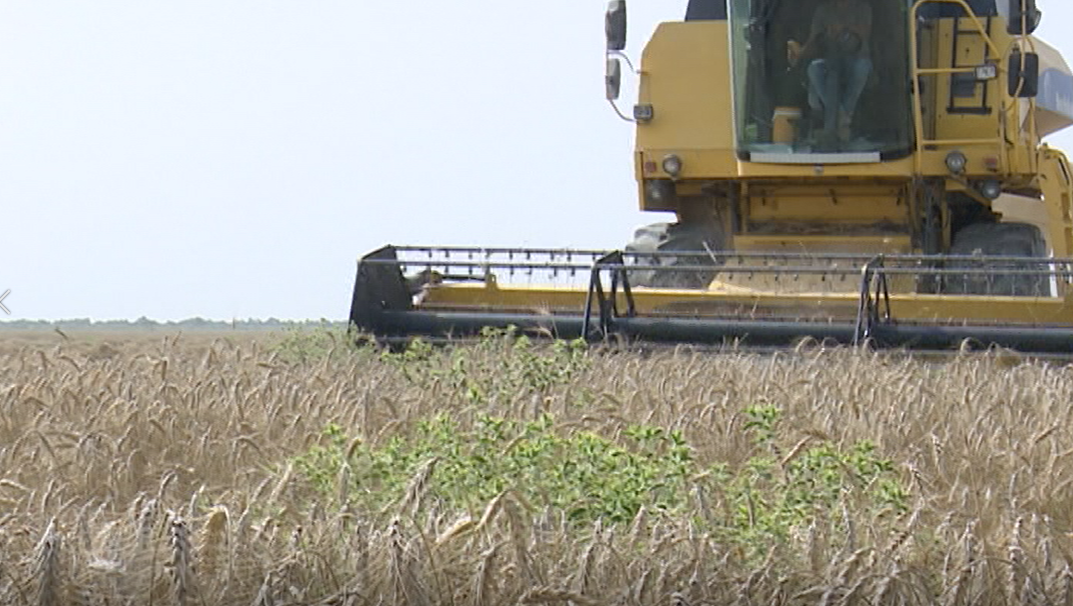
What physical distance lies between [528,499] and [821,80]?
23.1ft

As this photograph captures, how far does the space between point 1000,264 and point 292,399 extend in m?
5.13

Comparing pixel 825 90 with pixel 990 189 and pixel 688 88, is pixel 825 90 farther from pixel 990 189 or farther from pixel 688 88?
pixel 990 189

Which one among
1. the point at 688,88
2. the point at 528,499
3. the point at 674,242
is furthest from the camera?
the point at 674,242

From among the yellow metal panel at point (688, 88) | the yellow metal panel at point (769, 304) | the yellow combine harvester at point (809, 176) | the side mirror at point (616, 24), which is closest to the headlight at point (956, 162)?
the yellow combine harvester at point (809, 176)

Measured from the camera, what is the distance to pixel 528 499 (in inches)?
174

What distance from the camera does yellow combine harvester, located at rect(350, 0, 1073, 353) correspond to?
32.6ft

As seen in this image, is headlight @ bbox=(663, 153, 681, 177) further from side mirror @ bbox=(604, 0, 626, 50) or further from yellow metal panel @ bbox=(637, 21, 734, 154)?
side mirror @ bbox=(604, 0, 626, 50)

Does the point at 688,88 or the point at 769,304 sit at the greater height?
the point at 688,88

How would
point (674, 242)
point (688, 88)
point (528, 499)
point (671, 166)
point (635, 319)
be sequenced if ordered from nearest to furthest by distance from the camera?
point (528, 499), point (635, 319), point (671, 166), point (688, 88), point (674, 242)

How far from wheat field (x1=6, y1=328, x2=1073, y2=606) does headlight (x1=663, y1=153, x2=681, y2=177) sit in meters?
4.10

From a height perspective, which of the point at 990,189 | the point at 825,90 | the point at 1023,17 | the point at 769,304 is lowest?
the point at 769,304

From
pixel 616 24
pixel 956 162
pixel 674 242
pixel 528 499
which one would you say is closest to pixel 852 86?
pixel 956 162

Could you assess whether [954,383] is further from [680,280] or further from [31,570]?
[31,570]

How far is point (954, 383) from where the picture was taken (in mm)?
7500
